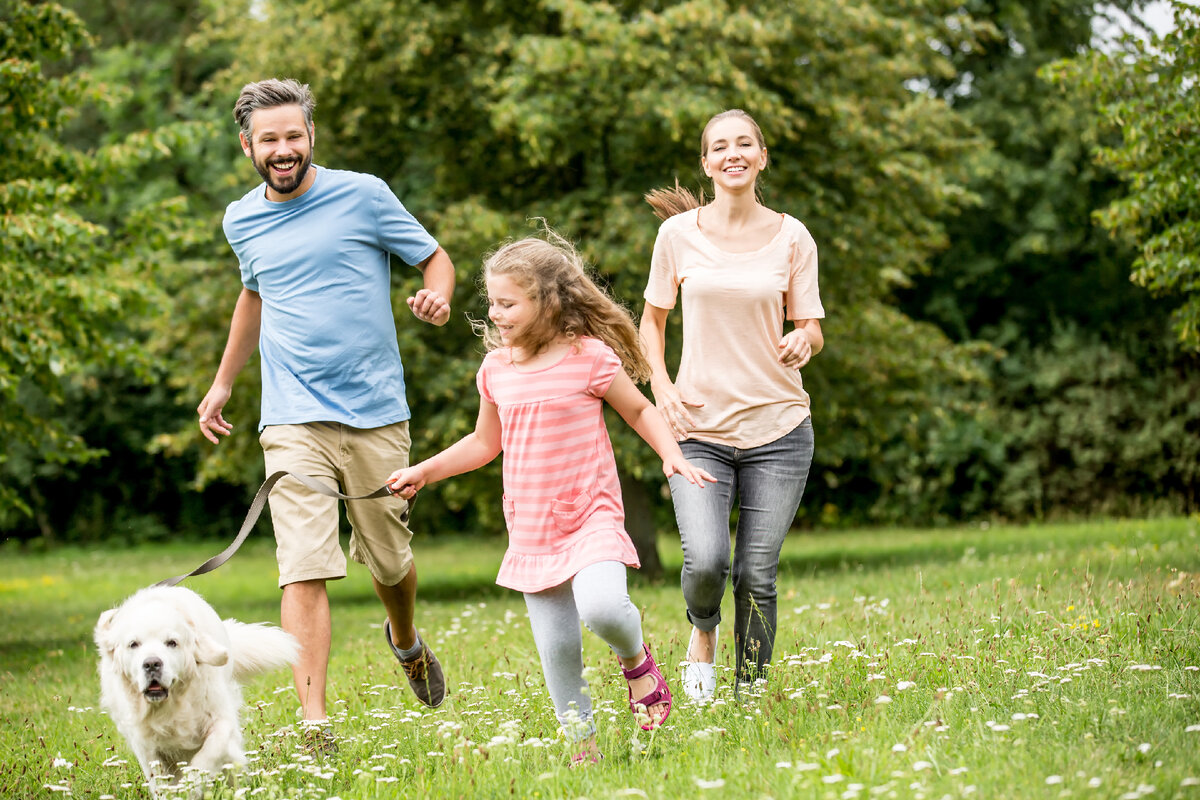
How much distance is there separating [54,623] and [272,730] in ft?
27.6

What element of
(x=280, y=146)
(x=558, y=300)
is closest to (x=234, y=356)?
(x=280, y=146)

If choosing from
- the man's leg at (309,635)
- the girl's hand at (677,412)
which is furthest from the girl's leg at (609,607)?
the man's leg at (309,635)

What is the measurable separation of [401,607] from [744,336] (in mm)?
1883

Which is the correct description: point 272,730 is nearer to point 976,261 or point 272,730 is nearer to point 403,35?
point 403,35

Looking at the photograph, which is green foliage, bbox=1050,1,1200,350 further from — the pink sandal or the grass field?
the pink sandal

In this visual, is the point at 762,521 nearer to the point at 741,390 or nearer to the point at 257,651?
the point at 741,390

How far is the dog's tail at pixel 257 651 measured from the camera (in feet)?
13.9

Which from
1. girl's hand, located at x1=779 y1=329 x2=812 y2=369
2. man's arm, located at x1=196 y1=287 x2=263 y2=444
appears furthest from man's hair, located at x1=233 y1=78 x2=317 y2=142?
girl's hand, located at x1=779 y1=329 x2=812 y2=369

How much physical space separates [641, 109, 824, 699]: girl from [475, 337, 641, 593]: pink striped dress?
63 cm

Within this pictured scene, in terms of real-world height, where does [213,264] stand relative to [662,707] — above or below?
above

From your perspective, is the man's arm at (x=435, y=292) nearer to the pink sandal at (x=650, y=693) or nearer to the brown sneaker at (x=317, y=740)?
the pink sandal at (x=650, y=693)

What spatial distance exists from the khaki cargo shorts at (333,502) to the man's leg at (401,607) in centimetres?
7

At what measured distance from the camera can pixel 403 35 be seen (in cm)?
1173

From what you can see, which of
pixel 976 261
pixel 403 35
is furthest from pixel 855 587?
pixel 976 261
